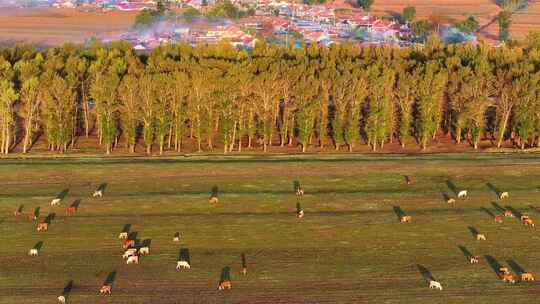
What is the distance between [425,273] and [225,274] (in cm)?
1810

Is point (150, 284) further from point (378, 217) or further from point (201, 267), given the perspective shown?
point (378, 217)

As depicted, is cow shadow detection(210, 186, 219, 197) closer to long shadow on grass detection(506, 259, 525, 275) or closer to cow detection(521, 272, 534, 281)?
long shadow on grass detection(506, 259, 525, 275)

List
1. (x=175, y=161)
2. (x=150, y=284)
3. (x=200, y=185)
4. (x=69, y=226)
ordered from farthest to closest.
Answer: (x=175, y=161)
(x=200, y=185)
(x=69, y=226)
(x=150, y=284)

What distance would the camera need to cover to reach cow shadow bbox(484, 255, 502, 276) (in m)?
81.9

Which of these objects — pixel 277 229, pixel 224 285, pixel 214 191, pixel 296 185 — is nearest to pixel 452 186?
pixel 296 185

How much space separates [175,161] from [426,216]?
39.2m

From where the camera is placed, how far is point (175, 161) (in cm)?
12256

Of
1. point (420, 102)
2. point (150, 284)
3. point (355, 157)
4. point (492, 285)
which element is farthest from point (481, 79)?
point (150, 284)

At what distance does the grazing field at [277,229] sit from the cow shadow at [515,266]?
0.71 feet

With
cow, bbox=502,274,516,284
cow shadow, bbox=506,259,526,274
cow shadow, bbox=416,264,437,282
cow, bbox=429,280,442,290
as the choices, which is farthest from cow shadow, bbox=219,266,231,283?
cow shadow, bbox=506,259,526,274

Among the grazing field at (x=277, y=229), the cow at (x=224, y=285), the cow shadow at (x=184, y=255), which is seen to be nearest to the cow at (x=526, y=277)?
the grazing field at (x=277, y=229)

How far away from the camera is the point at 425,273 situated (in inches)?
3179

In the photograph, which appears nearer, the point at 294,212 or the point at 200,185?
the point at 294,212

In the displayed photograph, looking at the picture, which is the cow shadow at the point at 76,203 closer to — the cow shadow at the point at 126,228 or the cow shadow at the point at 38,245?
the cow shadow at the point at 126,228
